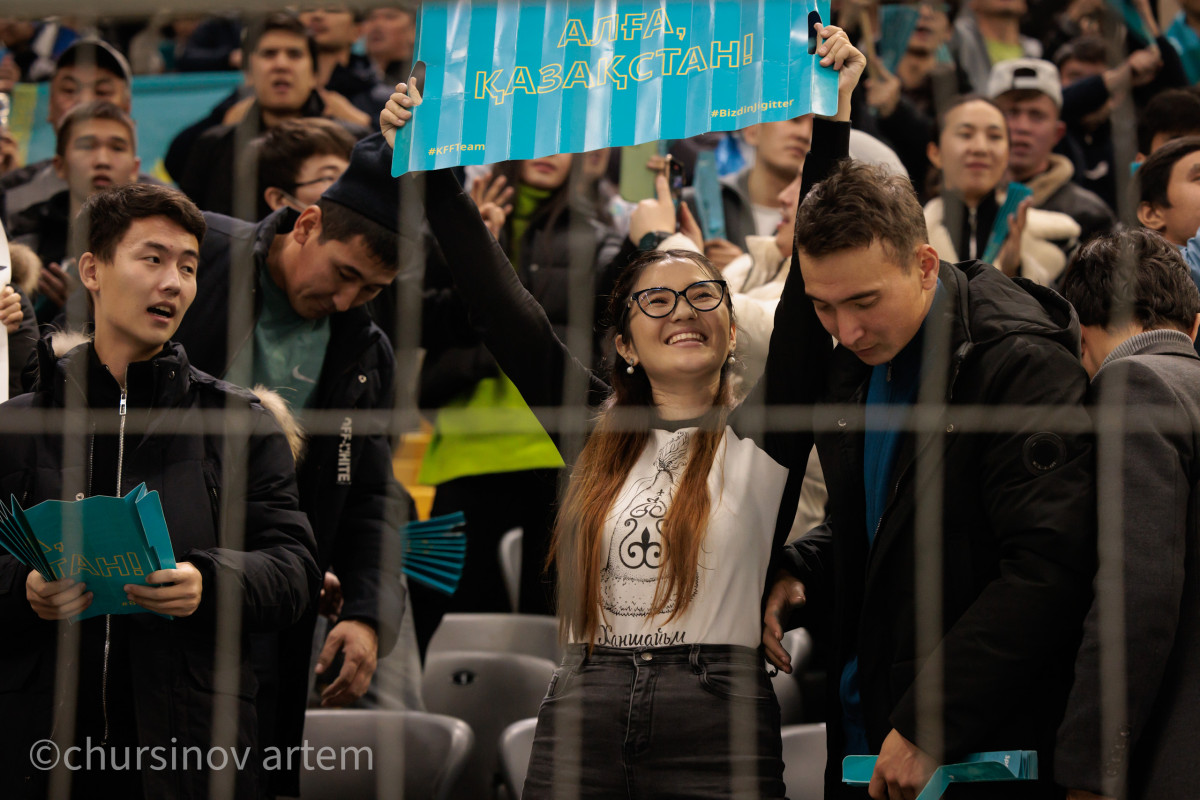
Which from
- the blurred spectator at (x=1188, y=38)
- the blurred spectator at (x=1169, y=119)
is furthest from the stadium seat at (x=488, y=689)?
the blurred spectator at (x=1188, y=38)

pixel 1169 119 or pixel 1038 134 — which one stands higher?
pixel 1038 134

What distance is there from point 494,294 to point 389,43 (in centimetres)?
297

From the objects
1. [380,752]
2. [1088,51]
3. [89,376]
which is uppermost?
[1088,51]

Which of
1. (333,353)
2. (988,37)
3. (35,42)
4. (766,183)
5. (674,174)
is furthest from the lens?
(35,42)

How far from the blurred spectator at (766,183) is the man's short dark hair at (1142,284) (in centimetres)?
150

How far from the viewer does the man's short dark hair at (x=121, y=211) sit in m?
2.23

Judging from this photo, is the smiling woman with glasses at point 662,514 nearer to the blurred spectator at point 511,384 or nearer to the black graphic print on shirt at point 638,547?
the black graphic print on shirt at point 638,547

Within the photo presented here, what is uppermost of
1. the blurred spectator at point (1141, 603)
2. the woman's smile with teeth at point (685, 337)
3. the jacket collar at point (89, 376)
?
the woman's smile with teeth at point (685, 337)

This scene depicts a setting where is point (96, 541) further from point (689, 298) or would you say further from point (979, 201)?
point (979, 201)

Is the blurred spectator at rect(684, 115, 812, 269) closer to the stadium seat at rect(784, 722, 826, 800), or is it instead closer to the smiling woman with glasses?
the smiling woman with glasses

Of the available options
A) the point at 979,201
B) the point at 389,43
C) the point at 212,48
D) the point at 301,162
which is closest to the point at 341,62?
the point at 389,43

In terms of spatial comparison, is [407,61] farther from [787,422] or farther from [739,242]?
[787,422]

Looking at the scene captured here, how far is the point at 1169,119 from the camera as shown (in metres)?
3.09

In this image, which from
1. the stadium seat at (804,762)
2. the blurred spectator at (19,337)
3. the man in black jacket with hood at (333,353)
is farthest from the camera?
the man in black jacket with hood at (333,353)
